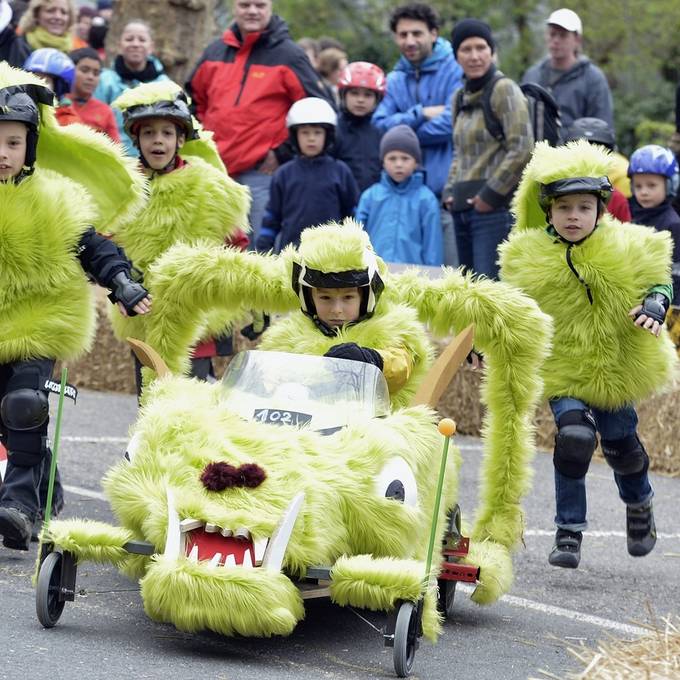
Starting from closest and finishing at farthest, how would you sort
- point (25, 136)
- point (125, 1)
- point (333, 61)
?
point (25, 136)
point (333, 61)
point (125, 1)

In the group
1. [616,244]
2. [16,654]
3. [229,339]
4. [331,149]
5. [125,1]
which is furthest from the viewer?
[125,1]

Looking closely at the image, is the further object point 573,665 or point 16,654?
point 573,665

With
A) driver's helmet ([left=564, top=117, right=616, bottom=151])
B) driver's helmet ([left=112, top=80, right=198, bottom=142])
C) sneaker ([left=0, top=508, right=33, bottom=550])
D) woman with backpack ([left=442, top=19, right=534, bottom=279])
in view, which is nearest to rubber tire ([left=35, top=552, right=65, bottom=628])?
sneaker ([left=0, top=508, right=33, bottom=550])

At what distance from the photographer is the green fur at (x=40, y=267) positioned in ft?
22.6

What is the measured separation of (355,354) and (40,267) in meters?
1.64

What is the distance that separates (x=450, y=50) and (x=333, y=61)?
3.02 meters

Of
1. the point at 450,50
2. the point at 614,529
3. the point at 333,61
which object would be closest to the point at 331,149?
the point at 450,50

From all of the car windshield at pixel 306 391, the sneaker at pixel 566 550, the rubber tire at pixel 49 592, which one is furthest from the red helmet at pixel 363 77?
the rubber tire at pixel 49 592

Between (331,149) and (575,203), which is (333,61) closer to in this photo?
(331,149)

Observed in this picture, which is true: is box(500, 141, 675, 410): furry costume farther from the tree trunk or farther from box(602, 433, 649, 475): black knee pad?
the tree trunk

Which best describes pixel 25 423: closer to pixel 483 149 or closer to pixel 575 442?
pixel 575 442

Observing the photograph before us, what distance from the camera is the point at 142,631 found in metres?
5.74

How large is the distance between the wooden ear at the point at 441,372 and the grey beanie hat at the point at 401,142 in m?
5.34

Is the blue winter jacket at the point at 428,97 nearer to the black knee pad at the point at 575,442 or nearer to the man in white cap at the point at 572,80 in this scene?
the man in white cap at the point at 572,80
